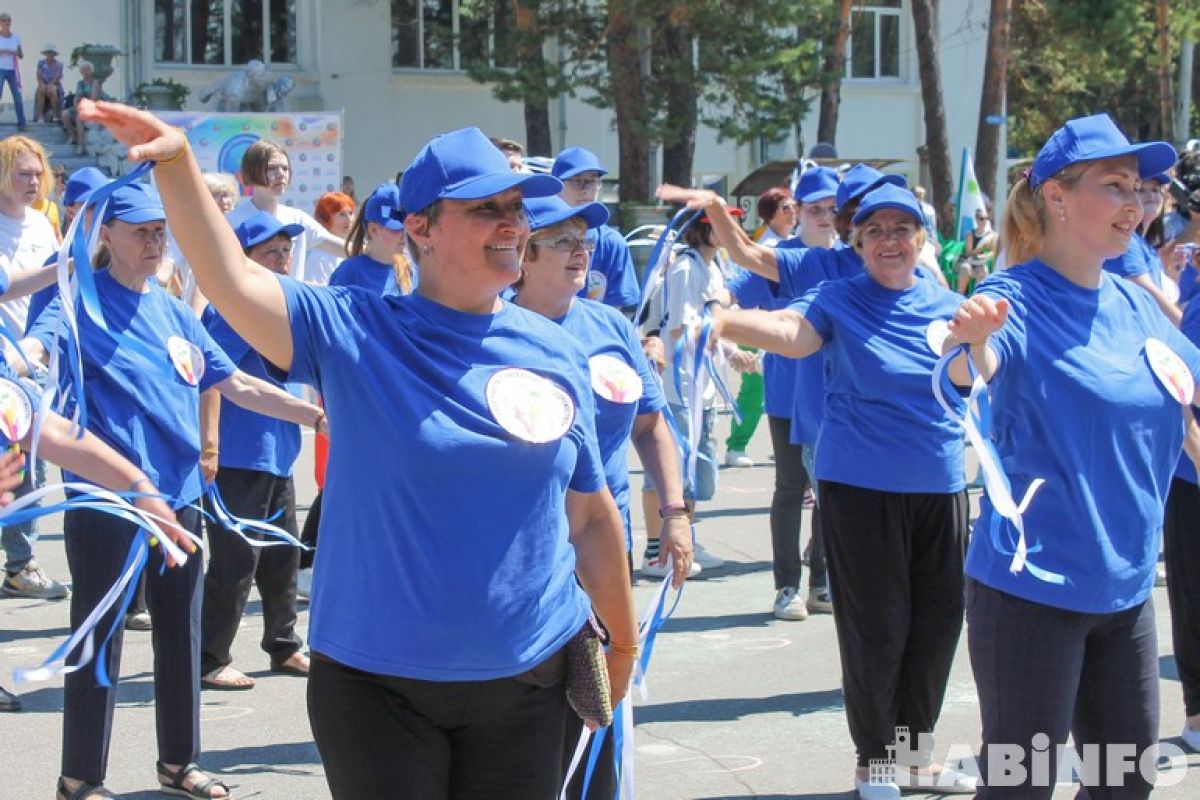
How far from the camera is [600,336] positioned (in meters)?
4.64

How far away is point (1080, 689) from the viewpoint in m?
4.02

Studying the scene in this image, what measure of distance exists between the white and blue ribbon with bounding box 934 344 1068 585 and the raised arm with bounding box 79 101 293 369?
1.66 m

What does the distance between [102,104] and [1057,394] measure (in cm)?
225

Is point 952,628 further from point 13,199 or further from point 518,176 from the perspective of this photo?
point 13,199

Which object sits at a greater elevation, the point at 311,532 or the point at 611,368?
Result: the point at 611,368

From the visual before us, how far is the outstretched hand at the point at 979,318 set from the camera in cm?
368

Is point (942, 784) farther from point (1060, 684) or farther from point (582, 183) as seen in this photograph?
point (582, 183)

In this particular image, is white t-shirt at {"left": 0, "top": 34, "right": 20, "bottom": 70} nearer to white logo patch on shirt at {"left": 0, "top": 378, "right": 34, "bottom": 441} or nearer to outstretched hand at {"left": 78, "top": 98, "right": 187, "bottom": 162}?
white logo patch on shirt at {"left": 0, "top": 378, "right": 34, "bottom": 441}

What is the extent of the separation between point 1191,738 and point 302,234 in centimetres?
498

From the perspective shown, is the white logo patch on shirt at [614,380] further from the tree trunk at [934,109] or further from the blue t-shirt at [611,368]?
the tree trunk at [934,109]

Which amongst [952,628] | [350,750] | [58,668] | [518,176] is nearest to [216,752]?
[58,668]

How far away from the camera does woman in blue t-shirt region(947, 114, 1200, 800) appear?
3.85m

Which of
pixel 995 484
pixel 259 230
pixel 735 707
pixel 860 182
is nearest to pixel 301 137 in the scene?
pixel 259 230

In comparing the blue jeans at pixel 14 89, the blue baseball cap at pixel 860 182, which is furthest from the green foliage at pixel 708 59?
the blue baseball cap at pixel 860 182
